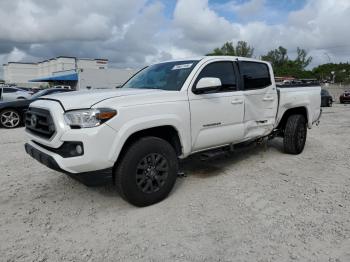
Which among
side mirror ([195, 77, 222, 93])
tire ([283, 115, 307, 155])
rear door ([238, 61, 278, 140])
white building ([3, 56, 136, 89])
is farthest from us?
white building ([3, 56, 136, 89])

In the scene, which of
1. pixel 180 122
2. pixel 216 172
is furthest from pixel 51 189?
pixel 216 172

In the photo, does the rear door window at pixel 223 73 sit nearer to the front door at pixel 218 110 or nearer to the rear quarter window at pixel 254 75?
the front door at pixel 218 110

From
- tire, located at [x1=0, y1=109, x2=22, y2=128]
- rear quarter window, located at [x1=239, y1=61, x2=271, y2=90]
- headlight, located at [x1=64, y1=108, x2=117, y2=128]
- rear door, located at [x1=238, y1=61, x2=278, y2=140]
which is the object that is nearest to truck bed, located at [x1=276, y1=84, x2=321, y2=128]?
rear door, located at [x1=238, y1=61, x2=278, y2=140]

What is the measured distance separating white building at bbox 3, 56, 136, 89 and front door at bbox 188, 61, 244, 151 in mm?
4955

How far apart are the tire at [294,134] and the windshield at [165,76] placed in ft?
8.79

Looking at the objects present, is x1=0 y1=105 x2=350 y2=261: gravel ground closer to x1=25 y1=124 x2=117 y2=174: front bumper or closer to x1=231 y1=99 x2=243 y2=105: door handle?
x1=25 y1=124 x2=117 y2=174: front bumper

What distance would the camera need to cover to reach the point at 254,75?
5.35m

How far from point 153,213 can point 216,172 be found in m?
1.80

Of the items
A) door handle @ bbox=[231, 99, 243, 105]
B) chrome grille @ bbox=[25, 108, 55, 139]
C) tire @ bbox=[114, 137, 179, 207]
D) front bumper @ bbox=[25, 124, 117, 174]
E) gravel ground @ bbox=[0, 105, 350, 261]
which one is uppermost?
door handle @ bbox=[231, 99, 243, 105]

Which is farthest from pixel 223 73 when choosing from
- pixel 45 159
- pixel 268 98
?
pixel 45 159

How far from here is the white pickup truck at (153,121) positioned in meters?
3.28

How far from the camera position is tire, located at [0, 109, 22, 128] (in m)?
10.6

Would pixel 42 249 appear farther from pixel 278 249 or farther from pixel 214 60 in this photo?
pixel 214 60

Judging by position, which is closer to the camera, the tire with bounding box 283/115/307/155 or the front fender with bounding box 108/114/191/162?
the front fender with bounding box 108/114/191/162
